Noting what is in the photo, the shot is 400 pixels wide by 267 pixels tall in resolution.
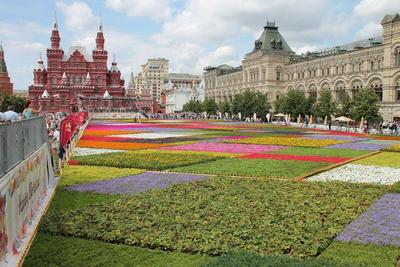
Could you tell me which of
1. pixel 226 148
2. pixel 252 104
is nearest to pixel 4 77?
pixel 252 104

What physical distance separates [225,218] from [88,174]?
858 centimetres

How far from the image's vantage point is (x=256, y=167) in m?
20.1

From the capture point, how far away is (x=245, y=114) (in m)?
92.4

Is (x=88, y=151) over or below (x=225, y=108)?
below

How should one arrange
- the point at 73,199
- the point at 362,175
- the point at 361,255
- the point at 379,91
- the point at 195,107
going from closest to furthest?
1. the point at 361,255
2. the point at 73,199
3. the point at 362,175
4. the point at 379,91
5. the point at 195,107

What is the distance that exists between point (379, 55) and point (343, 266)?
68.7 m

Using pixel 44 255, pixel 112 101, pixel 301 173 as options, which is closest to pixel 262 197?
pixel 301 173

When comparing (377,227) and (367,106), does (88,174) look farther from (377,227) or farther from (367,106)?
(367,106)

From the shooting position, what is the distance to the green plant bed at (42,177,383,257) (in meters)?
9.33

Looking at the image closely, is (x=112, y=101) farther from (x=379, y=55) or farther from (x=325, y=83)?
(x=379, y=55)

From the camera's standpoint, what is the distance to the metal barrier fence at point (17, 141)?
7.72m

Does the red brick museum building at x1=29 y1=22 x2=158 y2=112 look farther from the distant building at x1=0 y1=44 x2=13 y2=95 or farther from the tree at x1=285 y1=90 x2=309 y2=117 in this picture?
Answer: the tree at x1=285 y1=90 x2=309 y2=117

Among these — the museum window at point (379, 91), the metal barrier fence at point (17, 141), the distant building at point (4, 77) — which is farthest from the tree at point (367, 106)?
the distant building at point (4, 77)

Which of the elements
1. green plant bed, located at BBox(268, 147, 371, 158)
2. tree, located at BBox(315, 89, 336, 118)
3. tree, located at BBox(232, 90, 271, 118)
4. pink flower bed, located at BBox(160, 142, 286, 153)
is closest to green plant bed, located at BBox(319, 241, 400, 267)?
green plant bed, located at BBox(268, 147, 371, 158)
